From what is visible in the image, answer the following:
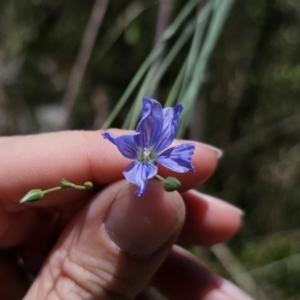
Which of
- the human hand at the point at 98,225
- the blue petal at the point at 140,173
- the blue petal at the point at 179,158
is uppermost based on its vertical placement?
the blue petal at the point at 179,158

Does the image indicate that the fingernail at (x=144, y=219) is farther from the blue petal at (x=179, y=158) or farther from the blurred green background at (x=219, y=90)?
the blurred green background at (x=219, y=90)

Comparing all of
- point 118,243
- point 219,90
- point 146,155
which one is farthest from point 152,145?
point 219,90

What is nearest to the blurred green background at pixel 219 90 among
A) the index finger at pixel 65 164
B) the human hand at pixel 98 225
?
the human hand at pixel 98 225

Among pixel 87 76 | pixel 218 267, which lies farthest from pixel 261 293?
pixel 87 76

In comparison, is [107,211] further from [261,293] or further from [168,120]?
[261,293]

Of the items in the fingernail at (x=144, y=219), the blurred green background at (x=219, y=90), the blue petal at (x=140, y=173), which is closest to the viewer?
the blue petal at (x=140, y=173)

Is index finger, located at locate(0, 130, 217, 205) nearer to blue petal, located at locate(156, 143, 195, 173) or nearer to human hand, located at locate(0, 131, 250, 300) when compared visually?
human hand, located at locate(0, 131, 250, 300)

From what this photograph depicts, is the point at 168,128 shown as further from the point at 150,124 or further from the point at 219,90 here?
the point at 219,90
